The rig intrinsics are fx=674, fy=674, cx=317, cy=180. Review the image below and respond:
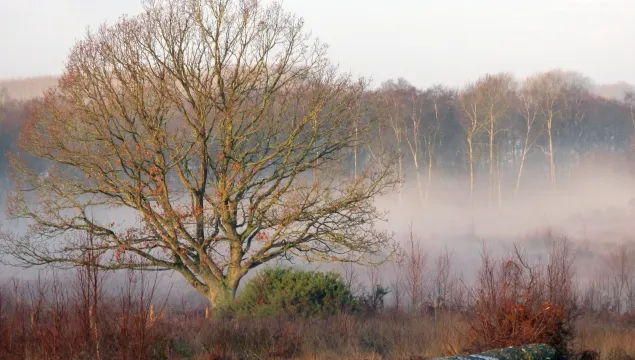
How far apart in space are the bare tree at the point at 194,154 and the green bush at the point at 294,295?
1.43 metres

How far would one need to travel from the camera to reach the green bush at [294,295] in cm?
1819

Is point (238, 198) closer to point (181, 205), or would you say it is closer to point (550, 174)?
point (181, 205)

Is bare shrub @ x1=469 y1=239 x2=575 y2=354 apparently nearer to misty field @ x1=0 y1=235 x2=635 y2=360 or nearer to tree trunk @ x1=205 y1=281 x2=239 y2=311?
misty field @ x1=0 y1=235 x2=635 y2=360

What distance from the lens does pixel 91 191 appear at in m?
20.3

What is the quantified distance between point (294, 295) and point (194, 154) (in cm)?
554

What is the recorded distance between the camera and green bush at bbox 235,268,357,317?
18.2 metres

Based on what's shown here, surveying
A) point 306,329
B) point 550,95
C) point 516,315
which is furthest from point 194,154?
point 550,95

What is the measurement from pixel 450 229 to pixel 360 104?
27978 millimetres

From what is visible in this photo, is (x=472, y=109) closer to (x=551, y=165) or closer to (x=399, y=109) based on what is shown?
(x=399, y=109)

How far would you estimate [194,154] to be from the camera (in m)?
20.7

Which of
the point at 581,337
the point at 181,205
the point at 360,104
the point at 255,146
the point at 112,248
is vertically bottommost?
the point at 581,337

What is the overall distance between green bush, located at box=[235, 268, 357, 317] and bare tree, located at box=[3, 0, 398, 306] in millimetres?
1433

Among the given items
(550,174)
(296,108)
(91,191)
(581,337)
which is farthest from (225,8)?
(550,174)

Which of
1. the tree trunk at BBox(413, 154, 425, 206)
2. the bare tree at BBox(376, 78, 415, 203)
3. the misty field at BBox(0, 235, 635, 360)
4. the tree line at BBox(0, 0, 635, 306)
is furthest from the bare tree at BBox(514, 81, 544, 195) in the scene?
the misty field at BBox(0, 235, 635, 360)
